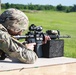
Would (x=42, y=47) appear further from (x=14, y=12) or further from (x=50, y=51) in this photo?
(x=14, y=12)

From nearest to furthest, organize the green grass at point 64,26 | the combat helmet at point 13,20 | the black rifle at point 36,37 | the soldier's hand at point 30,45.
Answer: the combat helmet at point 13,20 → the soldier's hand at point 30,45 → the black rifle at point 36,37 → the green grass at point 64,26

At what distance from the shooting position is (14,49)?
13.8 feet

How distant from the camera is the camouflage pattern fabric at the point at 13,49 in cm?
418

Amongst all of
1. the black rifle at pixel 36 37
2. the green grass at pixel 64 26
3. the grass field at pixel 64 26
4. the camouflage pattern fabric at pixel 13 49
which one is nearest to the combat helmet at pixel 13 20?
the camouflage pattern fabric at pixel 13 49

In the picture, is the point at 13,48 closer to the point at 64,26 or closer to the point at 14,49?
the point at 14,49

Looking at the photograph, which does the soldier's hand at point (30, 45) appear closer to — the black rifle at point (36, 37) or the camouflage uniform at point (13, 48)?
the black rifle at point (36, 37)

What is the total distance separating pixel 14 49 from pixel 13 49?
11mm

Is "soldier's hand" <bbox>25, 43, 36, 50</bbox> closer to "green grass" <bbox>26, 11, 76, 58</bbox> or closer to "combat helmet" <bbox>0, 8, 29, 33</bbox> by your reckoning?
"combat helmet" <bbox>0, 8, 29, 33</bbox>

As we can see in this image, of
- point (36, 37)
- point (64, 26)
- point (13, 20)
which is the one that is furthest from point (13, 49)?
point (64, 26)

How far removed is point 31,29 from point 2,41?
0.79 m

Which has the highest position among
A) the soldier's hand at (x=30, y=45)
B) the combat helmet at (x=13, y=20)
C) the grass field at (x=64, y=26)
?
the combat helmet at (x=13, y=20)

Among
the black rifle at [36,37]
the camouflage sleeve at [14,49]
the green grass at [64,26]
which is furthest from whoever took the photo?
the green grass at [64,26]

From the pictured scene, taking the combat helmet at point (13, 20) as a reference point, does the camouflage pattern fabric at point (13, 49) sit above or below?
below

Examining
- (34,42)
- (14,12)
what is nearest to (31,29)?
(34,42)
